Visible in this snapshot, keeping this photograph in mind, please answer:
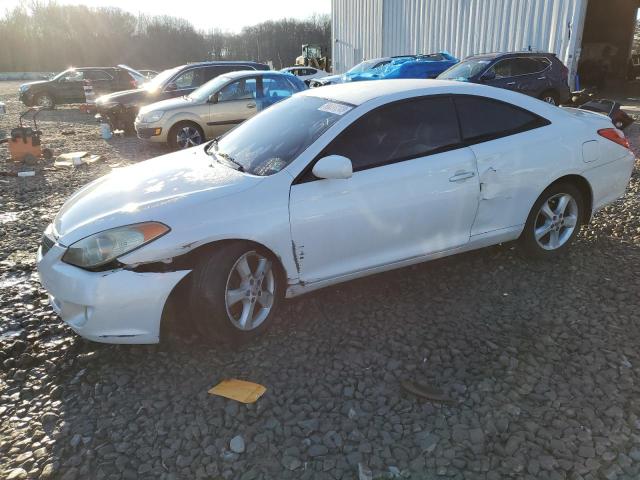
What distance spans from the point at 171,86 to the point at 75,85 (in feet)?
32.5

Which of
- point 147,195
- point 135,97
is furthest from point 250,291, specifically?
point 135,97

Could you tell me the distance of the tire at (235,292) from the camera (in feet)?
9.48

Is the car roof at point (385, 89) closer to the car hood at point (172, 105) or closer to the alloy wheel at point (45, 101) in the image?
the car hood at point (172, 105)

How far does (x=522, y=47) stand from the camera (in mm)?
16031

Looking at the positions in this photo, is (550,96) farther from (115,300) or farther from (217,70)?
(115,300)

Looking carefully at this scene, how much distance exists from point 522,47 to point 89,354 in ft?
54.0

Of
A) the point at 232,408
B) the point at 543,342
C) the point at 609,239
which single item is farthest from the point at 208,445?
the point at 609,239

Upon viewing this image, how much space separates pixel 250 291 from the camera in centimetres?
309

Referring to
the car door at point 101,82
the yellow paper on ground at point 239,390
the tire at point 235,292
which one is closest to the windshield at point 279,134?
the tire at point 235,292

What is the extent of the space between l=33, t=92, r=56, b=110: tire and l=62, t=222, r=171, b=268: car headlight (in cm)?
1887

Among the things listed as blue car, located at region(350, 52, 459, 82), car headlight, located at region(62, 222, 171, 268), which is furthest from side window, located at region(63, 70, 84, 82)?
car headlight, located at region(62, 222, 171, 268)

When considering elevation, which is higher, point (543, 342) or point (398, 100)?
point (398, 100)

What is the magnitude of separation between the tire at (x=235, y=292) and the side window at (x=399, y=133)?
2.67 feet

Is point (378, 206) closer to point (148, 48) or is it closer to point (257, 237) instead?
point (257, 237)
